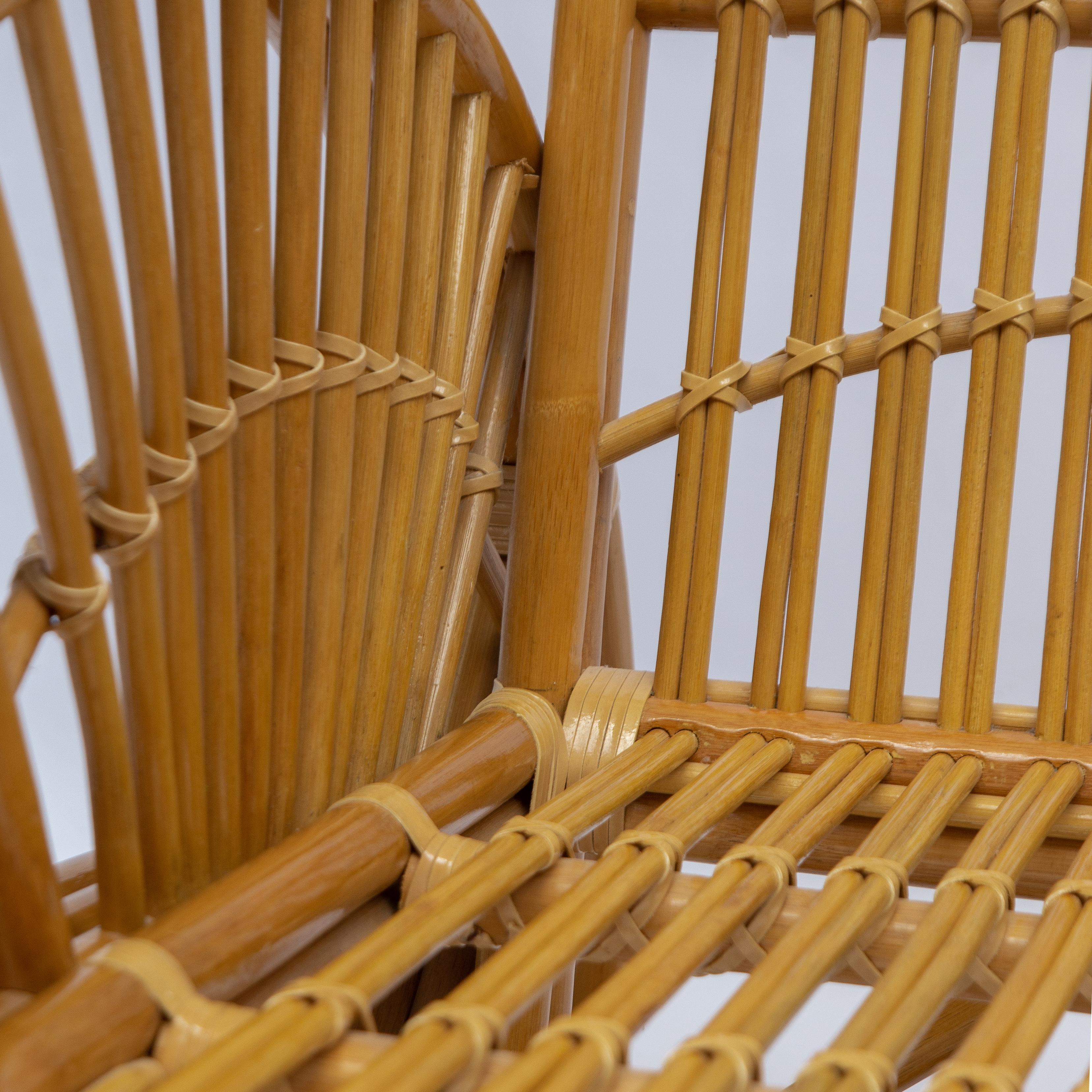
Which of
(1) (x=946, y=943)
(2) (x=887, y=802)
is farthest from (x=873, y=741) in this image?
(1) (x=946, y=943)

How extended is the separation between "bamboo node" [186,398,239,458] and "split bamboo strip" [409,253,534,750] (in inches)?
8.8

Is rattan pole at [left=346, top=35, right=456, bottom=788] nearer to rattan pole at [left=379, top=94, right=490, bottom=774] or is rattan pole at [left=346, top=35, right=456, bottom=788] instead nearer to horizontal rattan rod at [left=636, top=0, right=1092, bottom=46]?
rattan pole at [left=379, top=94, right=490, bottom=774]

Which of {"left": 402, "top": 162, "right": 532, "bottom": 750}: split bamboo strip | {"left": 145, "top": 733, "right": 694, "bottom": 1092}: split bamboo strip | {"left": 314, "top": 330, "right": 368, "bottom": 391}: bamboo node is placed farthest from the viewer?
{"left": 402, "top": 162, "right": 532, "bottom": 750}: split bamboo strip

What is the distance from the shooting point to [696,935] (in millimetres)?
401

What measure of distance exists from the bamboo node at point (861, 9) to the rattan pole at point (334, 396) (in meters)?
0.28

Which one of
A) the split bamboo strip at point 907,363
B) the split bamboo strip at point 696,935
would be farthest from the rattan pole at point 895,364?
the split bamboo strip at point 696,935

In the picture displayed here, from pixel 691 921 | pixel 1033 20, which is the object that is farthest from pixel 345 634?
pixel 1033 20

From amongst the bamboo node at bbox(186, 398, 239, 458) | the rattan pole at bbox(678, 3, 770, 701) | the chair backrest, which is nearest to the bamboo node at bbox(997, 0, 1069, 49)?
the rattan pole at bbox(678, 3, 770, 701)

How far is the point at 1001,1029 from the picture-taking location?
1.16ft

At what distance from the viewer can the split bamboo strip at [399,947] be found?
1.00 ft

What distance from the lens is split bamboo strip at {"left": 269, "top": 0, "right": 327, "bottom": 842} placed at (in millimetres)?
481

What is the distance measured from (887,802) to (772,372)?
0.22 m

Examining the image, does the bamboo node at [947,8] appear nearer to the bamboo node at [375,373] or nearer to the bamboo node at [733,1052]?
the bamboo node at [375,373]

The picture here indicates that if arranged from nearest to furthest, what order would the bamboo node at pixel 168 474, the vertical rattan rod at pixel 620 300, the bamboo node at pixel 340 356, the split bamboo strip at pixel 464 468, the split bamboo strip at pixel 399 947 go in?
1. the split bamboo strip at pixel 399 947
2. the bamboo node at pixel 168 474
3. the bamboo node at pixel 340 356
4. the split bamboo strip at pixel 464 468
5. the vertical rattan rod at pixel 620 300
